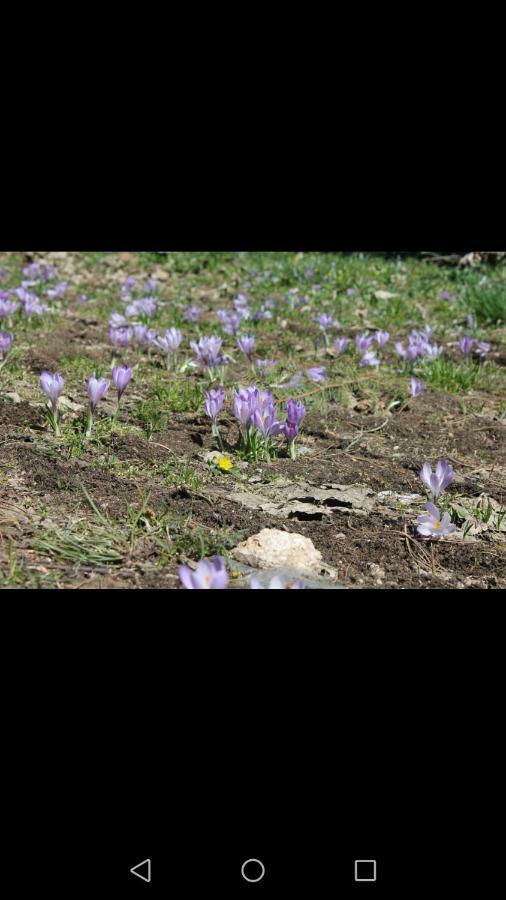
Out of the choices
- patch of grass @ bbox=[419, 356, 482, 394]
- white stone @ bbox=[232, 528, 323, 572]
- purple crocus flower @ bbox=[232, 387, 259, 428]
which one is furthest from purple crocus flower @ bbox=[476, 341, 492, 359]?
white stone @ bbox=[232, 528, 323, 572]

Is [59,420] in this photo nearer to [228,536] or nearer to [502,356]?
[228,536]

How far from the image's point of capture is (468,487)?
245 centimetres

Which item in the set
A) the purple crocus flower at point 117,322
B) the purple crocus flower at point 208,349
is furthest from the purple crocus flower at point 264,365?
the purple crocus flower at point 117,322

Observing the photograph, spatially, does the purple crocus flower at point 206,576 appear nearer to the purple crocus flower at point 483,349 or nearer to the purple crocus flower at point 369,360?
the purple crocus flower at point 369,360

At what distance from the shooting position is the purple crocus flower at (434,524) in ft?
6.26

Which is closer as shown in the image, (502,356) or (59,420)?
(59,420)

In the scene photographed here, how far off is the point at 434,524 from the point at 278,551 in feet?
1.32

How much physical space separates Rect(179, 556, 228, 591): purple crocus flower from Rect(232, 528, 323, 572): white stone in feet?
1.30

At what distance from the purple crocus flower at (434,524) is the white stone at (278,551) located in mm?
279

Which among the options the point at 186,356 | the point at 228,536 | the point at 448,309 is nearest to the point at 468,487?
the point at 228,536
